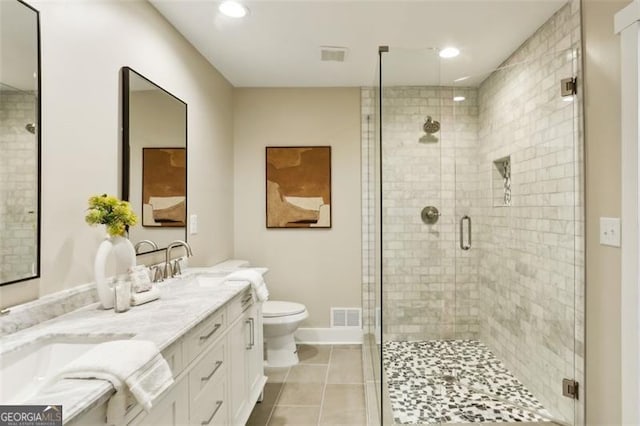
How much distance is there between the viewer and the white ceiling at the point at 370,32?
2.23m

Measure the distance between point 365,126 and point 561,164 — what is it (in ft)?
6.12

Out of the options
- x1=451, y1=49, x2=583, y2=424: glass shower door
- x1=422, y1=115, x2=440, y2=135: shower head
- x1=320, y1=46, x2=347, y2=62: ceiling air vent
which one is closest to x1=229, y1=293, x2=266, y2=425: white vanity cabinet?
x1=451, y1=49, x2=583, y2=424: glass shower door

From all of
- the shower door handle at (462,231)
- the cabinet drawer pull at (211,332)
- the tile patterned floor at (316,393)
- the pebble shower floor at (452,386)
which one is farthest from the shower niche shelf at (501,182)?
the cabinet drawer pull at (211,332)

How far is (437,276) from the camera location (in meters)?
2.80

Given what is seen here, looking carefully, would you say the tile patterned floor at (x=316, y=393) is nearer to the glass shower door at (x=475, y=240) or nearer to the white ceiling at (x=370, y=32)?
the glass shower door at (x=475, y=240)

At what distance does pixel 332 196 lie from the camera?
3672 mm

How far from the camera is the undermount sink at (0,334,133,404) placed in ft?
3.29

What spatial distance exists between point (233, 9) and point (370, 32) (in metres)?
0.95

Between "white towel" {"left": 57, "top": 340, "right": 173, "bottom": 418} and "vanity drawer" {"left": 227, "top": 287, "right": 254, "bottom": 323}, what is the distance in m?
0.81

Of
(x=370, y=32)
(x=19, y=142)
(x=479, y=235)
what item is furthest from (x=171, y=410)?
(x=370, y=32)

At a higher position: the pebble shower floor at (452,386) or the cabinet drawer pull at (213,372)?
the cabinet drawer pull at (213,372)

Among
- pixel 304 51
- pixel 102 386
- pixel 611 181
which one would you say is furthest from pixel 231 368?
pixel 304 51

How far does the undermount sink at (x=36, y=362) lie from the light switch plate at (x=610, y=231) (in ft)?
7.04

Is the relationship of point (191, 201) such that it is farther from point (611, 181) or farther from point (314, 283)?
point (611, 181)
